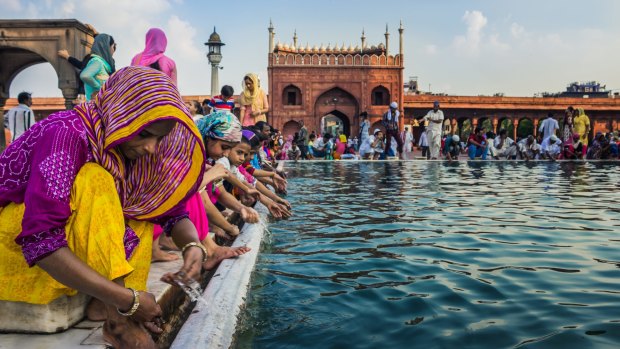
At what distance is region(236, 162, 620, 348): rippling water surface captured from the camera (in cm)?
205

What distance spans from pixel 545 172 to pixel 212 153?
8.47m

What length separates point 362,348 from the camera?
1927 millimetres

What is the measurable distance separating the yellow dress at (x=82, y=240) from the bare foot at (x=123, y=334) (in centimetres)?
15

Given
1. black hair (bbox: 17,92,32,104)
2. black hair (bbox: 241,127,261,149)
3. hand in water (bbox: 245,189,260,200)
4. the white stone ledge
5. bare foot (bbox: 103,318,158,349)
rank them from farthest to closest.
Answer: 1. black hair (bbox: 17,92,32,104)
2. black hair (bbox: 241,127,261,149)
3. hand in water (bbox: 245,189,260,200)
4. the white stone ledge
5. bare foot (bbox: 103,318,158,349)

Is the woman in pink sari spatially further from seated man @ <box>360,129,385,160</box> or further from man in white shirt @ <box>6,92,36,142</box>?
seated man @ <box>360,129,385,160</box>

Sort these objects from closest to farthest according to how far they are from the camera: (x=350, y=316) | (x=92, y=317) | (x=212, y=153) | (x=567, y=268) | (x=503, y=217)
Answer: (x=92, y=317), (x=350, y=316), (x=567, y=268), (x=212, y=153), (x=503, y=217)

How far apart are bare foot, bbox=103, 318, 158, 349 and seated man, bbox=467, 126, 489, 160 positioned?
15.5m

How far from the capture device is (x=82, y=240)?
Answer: 1.60 metres

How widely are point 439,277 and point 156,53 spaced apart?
3.35 meters

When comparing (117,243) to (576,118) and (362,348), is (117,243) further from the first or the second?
(576,118)

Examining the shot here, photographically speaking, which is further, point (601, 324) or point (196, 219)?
point (196, 219)

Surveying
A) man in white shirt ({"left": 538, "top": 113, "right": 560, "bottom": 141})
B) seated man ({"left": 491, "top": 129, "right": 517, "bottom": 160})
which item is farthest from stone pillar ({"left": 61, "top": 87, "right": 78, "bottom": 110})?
seated man ({"left": 491, "top": 129, "right": 517, "bottom": 160})

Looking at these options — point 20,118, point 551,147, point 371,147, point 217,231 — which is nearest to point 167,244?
point 217,231

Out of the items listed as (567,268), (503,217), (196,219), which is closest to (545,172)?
(503,217)
